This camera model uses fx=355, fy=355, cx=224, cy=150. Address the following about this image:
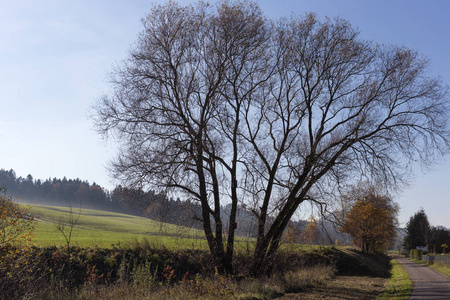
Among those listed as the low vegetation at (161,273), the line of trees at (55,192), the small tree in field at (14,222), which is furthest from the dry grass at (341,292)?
the line of trees at (55,192)

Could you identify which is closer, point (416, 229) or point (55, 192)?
point (416, 229)

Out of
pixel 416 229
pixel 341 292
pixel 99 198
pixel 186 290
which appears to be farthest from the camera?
pixel 99 198

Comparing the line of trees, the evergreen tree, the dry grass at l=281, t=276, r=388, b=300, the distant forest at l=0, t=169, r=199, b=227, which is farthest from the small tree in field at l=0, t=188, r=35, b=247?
the line of trees

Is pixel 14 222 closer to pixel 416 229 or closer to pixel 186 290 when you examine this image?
pixel 186 290

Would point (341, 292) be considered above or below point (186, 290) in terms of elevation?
below


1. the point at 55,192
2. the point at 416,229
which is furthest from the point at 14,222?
the point at 55,192

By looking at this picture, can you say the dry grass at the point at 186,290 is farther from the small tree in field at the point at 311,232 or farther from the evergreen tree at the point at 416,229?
the evergreen tree at the point at 416,229

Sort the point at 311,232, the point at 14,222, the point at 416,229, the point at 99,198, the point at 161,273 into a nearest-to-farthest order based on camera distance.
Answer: the point at 14,222 → the point at 161,273 → the point at 311,232 → the point at 416,229 → the point at 99,198

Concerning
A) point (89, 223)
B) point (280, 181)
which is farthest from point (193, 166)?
point (89, 223)

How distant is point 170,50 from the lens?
14.3 meters

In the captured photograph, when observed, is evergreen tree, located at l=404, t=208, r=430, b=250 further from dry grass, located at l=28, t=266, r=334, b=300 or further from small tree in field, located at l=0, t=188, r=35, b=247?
small tree in field, located at l=0, t=188, r=35, b=247

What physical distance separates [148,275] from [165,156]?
5013mm

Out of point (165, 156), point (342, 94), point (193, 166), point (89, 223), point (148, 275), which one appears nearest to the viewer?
point (148, 275)

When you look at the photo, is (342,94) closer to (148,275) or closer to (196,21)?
(196,21)
